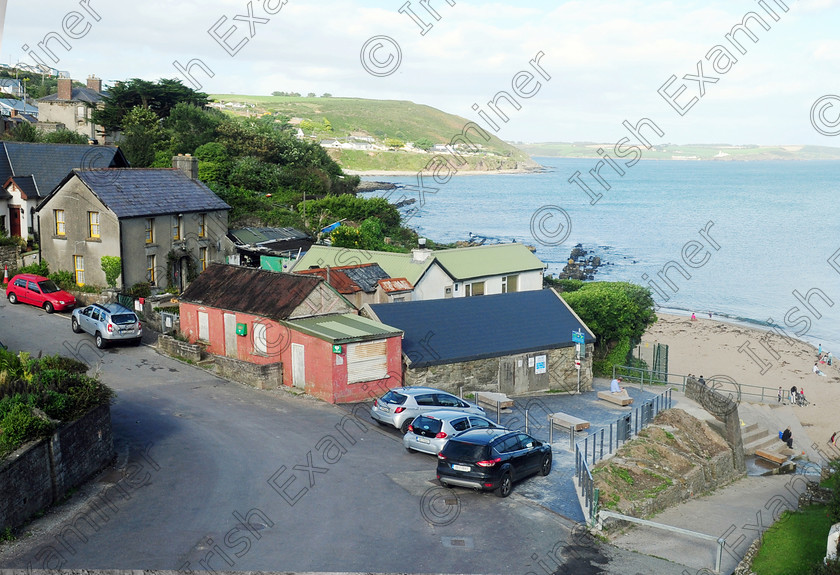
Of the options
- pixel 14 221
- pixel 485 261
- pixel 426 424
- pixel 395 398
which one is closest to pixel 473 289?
pixel 485 261

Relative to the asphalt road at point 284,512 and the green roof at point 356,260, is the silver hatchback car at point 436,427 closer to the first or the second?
the asphalt road at point 284,512

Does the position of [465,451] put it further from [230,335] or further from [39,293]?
[39,293]

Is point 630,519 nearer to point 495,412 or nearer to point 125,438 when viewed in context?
point 495,412

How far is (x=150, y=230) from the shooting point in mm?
39062

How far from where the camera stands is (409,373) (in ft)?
92.3

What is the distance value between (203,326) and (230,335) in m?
2.00

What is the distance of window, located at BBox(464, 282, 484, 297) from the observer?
4112cm

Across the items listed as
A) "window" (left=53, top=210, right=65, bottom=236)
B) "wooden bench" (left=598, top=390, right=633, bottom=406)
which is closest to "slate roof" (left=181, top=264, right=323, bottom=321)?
"window" (left=53, top=210, right=65, bottom=236)

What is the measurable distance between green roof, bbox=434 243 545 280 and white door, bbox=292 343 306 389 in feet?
42.9

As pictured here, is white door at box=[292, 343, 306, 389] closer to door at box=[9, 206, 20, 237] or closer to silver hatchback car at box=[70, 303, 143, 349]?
silver hatchback car at box=[70, 303, 143, 349]

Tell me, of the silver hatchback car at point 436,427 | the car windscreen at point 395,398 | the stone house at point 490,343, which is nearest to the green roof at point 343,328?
the stone house at point 490,343

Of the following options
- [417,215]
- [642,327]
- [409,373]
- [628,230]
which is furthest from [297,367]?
[417,215]

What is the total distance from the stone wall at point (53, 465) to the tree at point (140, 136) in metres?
51.4

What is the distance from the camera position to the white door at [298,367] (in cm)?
2744
